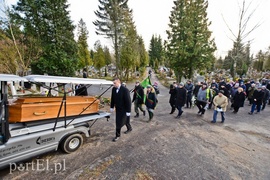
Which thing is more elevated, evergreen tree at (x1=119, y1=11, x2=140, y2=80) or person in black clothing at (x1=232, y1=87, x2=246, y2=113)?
evergreen tree at (x1=119, y1=11, x2=140, y2=80)

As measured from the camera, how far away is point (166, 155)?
3.83 metres

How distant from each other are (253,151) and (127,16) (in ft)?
68.1

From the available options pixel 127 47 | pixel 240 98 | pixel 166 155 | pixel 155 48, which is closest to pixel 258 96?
pixel 240 98

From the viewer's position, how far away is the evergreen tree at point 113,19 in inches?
727

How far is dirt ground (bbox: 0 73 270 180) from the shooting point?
123 inches

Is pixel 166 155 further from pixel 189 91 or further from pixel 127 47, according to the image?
pixel 127 47

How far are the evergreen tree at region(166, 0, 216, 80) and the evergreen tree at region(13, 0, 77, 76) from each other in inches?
484

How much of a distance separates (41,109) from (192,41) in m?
16.6

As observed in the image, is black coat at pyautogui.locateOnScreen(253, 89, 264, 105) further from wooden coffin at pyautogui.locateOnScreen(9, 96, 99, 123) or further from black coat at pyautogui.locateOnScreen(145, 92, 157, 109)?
wooden coffin at pyautogui.locateOnScreen(9, 96, 99, 123)

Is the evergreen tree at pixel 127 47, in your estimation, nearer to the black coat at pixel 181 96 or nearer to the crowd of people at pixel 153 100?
the crowd of people at pixel 153 100

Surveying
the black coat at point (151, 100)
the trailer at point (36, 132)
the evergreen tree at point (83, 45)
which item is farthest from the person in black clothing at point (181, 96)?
the evergreen tree at point (83, 45)

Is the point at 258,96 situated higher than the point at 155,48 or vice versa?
the point at 155,48

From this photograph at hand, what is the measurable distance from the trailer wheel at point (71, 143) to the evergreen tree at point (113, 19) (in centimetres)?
1734

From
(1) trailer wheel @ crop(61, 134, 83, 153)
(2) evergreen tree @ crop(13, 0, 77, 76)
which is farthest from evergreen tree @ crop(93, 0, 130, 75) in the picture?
(1) trailer wheel @ crop(61, 134, 83, 153)
